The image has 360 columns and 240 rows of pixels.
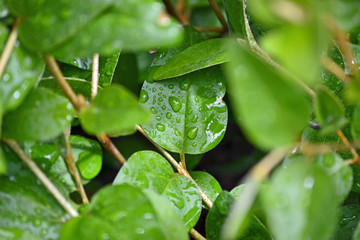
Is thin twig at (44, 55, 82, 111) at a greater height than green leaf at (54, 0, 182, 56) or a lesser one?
lesser

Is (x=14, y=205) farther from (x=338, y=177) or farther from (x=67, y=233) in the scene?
(x=338, y=177)

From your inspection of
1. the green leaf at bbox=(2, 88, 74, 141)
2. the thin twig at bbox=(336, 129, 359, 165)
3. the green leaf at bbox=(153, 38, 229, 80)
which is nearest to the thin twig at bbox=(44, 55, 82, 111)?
the green leaf at bbox=(2, 88, 74, 141)

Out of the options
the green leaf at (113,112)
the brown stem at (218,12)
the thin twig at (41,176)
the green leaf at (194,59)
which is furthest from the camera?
the brown stem at (218,12)

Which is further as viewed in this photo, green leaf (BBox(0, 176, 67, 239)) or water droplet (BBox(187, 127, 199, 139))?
water droplet (BBox(187, 127, 199, 139))

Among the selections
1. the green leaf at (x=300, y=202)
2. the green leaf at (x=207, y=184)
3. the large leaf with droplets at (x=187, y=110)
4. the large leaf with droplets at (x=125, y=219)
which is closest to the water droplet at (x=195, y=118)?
the large leaf with droplets at (x=187, y=110)

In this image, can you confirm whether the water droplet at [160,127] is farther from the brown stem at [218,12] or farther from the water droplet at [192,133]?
the brown stem at [218,12]

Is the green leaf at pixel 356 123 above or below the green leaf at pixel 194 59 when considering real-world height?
below

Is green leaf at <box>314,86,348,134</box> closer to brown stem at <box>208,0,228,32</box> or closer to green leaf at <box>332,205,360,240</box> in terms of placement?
green leaf at <box>332,205,360,240</box>
